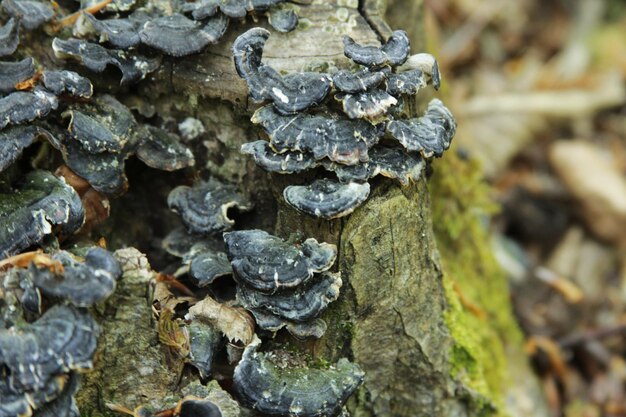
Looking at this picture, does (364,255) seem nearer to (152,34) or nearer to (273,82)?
(273,82)

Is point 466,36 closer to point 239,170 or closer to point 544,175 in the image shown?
point 544,175

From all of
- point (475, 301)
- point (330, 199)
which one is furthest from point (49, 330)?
point (475, 301)

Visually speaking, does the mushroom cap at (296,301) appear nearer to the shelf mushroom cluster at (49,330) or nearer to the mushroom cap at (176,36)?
the shelf mushroom cluster at (49,330)

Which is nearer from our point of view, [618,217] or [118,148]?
[118,148]

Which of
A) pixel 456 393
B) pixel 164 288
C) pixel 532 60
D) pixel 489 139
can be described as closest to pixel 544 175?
pixel 489 139

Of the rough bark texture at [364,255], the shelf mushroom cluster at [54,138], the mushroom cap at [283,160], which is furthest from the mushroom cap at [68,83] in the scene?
the mushroom cap at [283,160]

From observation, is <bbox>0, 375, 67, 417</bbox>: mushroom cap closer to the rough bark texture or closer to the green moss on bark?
the rough bark texture

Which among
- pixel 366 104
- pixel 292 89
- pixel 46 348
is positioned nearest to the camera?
pixel 46 348
